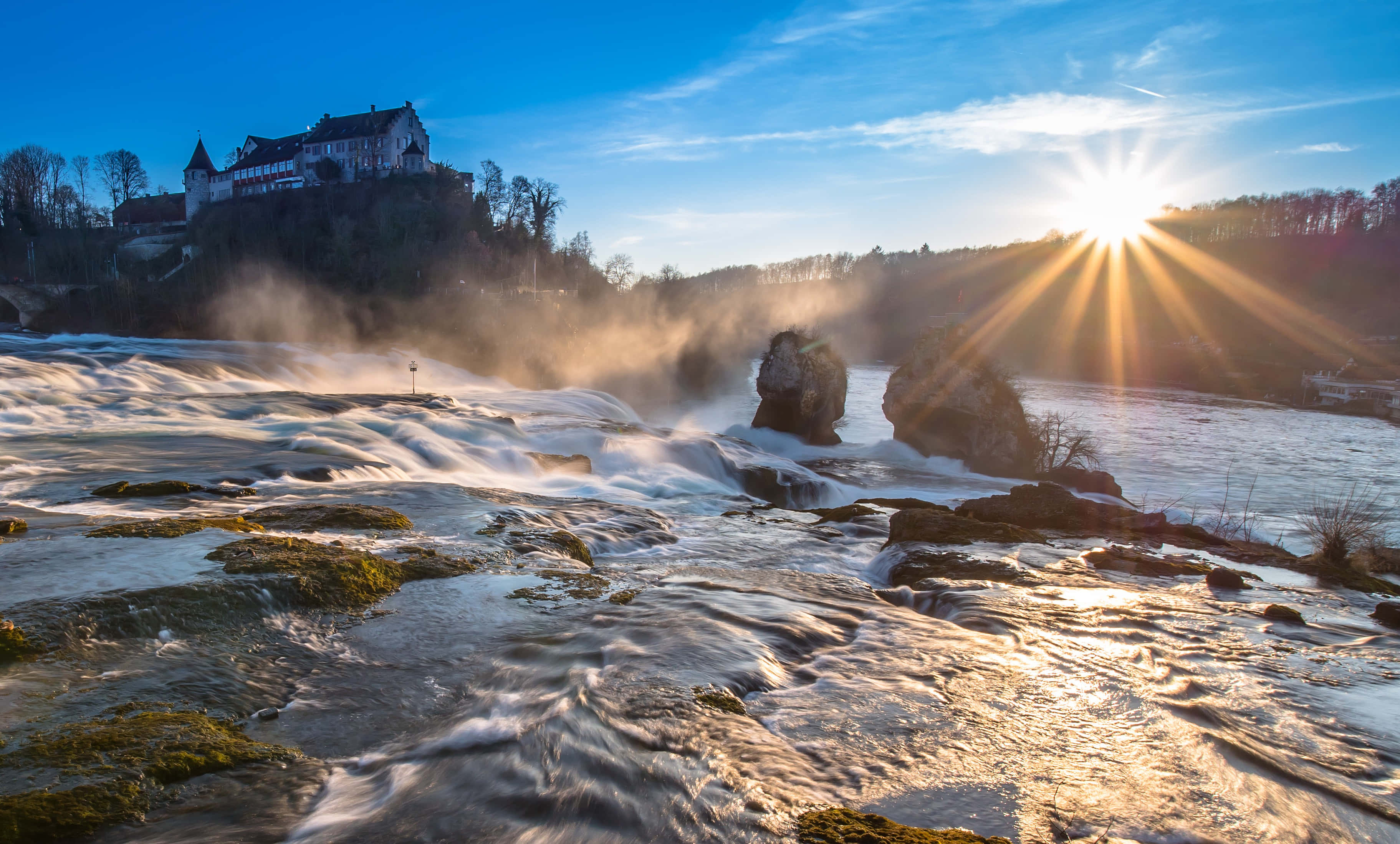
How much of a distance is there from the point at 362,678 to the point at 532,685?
1.44 meters

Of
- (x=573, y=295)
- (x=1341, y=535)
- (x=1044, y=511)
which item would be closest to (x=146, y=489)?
(x=1044, y=511)

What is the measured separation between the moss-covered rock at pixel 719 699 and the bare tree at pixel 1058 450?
99.7ft

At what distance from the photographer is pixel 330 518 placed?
1090cm

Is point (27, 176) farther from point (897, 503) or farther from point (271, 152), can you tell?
point (897, 503)

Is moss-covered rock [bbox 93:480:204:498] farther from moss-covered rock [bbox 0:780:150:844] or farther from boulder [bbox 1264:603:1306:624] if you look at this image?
boulder [bbox 1264:603:1306:624]

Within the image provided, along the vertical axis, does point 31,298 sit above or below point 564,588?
above

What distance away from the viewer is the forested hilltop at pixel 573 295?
66188 millimetres

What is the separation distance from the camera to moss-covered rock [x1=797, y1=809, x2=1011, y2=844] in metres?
4.25

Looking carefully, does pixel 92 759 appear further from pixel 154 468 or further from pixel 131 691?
pixel 154 468

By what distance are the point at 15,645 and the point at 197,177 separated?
125243 mm

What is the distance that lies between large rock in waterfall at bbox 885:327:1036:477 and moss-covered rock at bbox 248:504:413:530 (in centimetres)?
3000

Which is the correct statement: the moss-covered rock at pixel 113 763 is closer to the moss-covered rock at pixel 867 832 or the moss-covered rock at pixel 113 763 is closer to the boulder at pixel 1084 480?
the moss-covered rock at pixel 867 832

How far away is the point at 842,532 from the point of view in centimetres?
1541

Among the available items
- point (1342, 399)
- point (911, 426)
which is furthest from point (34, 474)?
point (1342, 399)
